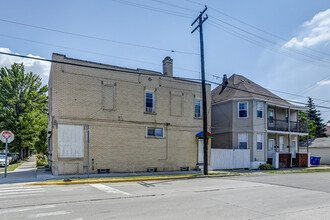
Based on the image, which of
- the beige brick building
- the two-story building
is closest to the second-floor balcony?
the two-story building

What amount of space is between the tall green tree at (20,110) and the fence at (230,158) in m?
21.5

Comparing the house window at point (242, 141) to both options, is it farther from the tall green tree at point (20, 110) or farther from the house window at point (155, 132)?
the tall green tree at point (20, 110)

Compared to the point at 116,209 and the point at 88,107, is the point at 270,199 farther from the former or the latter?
the point at 88,107

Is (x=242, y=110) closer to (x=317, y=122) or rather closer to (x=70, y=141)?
(x=70, y=141)

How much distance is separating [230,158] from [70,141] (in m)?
13.7

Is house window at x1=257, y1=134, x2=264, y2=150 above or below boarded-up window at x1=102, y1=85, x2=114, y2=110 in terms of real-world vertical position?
below

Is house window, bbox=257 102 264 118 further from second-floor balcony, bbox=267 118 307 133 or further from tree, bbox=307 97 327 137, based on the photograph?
tree, bbox=307 97 327 137

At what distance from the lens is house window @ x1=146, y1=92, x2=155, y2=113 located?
67.2 ft

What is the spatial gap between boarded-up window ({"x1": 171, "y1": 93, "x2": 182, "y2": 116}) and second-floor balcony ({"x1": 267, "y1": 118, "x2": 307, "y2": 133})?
424 inches

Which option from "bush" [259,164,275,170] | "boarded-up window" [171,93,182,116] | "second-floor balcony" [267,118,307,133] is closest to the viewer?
"boarded-up window" [171,93,182,116]

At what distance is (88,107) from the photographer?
705 inches

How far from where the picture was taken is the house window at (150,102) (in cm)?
2047

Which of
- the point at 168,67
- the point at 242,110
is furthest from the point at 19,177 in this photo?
the point at 242,110

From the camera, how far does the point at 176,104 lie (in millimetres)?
21625
